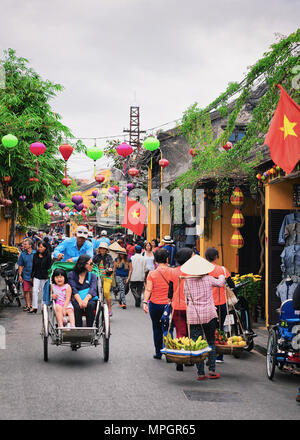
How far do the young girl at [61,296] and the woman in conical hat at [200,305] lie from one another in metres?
2.12

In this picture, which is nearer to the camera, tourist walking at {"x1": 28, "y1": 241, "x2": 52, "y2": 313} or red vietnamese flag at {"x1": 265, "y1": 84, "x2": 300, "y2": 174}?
red vietnamese flag at {"x1": 265, "y1": 84, "x2": 300, "y2": 174}

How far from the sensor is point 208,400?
6.54 m

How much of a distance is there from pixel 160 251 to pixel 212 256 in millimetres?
929

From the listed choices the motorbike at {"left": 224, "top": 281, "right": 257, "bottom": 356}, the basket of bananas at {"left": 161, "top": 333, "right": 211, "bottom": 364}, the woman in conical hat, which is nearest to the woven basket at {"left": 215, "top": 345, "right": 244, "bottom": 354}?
the woman in conical hat

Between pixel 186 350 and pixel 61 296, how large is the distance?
271 cm

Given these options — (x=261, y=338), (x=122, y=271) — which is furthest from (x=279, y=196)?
(x=122, y=271)

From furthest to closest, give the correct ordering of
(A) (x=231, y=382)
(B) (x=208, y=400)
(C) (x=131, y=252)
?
(C) (x=131, y=252), (A) (x=231, y=382), (B) (x=208, y=400)

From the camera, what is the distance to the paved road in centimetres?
590

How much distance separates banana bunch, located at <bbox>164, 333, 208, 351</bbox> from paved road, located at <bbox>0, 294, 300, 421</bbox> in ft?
1.64

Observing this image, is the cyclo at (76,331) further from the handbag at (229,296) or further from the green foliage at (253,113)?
the green foliage at (253,113)

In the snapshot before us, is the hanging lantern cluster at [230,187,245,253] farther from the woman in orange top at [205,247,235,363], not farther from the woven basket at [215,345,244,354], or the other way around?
the woven basket at [215,345,244,354]

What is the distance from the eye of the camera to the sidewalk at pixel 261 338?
32.9ft

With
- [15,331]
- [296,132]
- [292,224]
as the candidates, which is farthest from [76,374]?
[292,224]

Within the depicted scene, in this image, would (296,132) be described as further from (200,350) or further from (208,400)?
(208,400)
